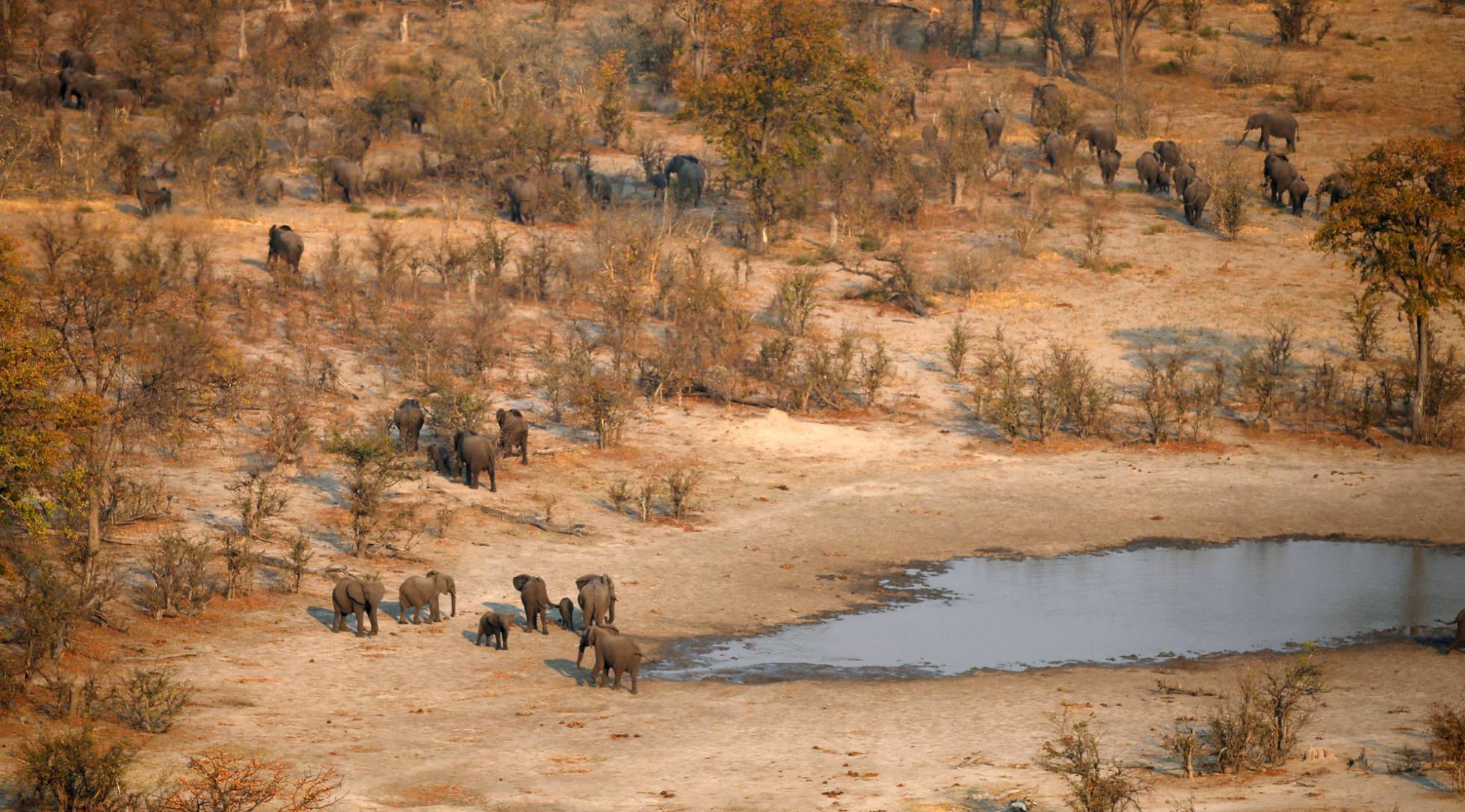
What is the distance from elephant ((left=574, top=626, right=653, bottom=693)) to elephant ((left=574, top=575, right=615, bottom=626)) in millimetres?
1360

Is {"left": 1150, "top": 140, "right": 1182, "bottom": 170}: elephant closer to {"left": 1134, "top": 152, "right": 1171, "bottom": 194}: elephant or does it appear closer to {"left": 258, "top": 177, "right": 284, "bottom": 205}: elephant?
{"left": 1134, "top": 152, "right": 1171, "bottom": 194}: elephant

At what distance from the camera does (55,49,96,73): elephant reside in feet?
148

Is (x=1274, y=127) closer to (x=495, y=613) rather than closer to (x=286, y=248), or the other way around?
(x=286, y=248)

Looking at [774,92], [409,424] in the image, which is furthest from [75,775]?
[774,92]

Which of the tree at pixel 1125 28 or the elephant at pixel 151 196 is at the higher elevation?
the tree at pixel 1125 28

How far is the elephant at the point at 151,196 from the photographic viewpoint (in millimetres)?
34031

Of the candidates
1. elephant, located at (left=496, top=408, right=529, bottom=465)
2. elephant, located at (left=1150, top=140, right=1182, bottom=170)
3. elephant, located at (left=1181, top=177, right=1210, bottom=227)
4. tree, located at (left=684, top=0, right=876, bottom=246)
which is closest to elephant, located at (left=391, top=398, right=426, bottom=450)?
elephant, located at (left=496, top=408, right=529, bottom=465)

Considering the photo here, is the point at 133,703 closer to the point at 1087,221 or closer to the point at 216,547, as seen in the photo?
the point at 216,547

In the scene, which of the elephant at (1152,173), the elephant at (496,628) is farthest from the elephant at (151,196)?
the elephant at (1152,173)

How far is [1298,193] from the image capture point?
37.8 metres

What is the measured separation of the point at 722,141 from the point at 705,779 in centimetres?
2679

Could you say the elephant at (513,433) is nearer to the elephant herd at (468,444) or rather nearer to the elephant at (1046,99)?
the elephant herd at (468,444)

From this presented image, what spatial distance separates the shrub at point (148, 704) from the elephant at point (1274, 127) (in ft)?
116

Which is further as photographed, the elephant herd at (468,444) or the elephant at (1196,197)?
the elephant at (1196,197)
